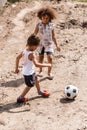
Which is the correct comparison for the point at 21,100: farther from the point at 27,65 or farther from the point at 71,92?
the point at 71,92

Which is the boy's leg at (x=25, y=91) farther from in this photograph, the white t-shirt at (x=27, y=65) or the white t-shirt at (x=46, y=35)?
the white t-shirt at (x=46, y=35)

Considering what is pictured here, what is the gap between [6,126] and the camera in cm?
778

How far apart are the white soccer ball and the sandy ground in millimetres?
122

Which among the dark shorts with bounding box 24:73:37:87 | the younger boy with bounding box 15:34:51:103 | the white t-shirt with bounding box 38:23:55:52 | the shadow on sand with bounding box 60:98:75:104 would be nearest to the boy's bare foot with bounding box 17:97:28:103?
the younger boy with bounding box 15:34:51:103

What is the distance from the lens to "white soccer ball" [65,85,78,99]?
27.6ft

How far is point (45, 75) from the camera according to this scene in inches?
384

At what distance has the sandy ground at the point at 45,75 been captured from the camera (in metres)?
7.90

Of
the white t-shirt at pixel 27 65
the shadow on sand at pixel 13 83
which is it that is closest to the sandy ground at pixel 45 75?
the shadow on sand at pixel 13 83

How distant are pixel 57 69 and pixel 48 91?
3.62 feet

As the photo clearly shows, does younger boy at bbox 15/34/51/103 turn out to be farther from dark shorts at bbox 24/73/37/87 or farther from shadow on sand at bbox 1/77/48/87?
shadow on sand at bbox 1/77/48/87

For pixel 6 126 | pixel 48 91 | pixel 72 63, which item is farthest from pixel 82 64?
pixel 6 126

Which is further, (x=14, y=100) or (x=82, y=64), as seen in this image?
(x=82, y=64)

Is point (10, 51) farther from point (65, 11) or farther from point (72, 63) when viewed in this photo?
point (65, 11)

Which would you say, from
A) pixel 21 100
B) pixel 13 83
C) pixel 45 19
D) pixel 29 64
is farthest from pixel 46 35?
pixel 21 100
